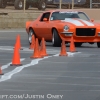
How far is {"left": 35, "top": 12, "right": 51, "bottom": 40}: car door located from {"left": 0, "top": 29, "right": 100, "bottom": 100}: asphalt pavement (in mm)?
4479

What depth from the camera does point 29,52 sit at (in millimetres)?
19234

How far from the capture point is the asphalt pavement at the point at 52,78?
9.94 meters

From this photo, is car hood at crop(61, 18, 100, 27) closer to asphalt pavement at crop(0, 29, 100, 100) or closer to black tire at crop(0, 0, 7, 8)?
asphalt pavement at crop(0, 29, 100, 100)

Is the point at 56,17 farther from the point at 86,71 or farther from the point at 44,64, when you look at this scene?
the point at 86,71

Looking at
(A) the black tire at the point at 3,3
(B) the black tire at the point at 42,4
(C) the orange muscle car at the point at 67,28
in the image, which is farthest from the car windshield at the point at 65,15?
(A) the black tire at the point at 3,3

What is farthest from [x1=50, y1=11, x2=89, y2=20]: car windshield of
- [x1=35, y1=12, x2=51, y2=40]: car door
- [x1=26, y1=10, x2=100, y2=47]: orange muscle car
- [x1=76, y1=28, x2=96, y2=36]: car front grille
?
[x1=76, y1=28, x2=96, y2=36]: car front grille

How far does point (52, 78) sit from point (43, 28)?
10326 mm

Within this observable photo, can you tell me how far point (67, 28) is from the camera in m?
21.0

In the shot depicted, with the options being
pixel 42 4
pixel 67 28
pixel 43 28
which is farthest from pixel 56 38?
pixel 42 4

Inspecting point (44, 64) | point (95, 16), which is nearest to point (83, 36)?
point (44, 64)

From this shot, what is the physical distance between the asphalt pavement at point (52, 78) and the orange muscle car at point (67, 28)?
3480mm

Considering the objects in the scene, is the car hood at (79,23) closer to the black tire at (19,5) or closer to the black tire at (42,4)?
the black tire at (19,5)

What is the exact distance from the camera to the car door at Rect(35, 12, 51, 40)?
22141 millimetres

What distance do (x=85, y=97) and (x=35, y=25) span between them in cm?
1369
